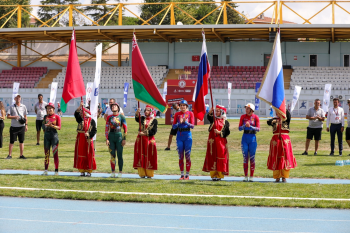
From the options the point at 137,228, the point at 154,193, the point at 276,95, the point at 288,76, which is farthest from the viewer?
the point at 288,76

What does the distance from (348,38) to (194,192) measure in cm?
4391

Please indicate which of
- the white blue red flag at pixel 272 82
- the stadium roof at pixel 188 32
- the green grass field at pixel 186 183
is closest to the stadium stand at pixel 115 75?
the stadium roof at pixel 188 32

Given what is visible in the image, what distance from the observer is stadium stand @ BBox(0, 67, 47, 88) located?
159 ft

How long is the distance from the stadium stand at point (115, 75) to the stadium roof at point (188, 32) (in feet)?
10.8

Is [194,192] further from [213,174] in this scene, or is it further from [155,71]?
[155,71]

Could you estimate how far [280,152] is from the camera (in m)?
10.2

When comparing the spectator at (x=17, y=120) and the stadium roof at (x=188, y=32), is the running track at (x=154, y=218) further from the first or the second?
the stadium roof at (x=188, y=32)

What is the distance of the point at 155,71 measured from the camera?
4931 cm

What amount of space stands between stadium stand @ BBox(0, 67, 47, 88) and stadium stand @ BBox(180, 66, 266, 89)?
52.1 ft

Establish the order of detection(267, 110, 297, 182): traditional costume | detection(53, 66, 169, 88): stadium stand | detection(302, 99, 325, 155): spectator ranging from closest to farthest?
detection(267, 110, 297, 182): traditional costume
detection(302, 99, 325, 155): spectator
detection(53, 66, 169, 88): stadium stand

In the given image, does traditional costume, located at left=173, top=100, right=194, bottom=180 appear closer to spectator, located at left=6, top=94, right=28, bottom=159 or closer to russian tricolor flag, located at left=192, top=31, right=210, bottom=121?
russian tricolor flag, located at left=192, top=31, right=210, bottom=121

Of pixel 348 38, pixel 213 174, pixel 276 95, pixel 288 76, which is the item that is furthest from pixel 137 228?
pixel 348 38

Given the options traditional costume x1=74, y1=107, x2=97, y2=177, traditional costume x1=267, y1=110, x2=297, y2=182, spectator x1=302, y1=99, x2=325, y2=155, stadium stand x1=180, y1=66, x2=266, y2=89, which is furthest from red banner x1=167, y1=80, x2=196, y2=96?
traditional costume x1=267, y1=110, x2=297, y2=182

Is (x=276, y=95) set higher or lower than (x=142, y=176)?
higher
